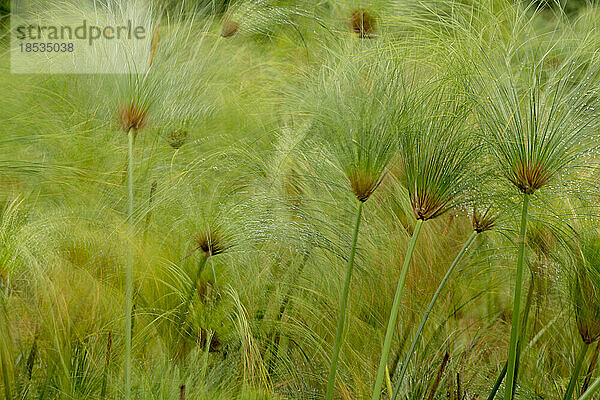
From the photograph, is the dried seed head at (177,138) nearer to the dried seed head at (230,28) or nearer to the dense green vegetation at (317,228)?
the dense green vegetation at (317,228)

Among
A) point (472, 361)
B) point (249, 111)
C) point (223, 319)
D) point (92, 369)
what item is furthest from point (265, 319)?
point (249, 111)

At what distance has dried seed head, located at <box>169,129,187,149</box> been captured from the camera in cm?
133

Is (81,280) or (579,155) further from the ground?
(579,155)

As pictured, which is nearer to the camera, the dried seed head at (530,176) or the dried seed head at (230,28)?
the dried seed head at (530,176)

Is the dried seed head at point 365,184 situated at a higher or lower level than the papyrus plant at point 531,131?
lower

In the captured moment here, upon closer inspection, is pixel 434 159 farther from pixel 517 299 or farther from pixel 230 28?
pixel 230 28

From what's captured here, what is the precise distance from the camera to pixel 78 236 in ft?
3.33

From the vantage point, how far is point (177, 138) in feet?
4.37

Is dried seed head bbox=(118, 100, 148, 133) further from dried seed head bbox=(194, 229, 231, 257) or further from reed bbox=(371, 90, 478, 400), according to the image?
reed bbox=(371, 90, 478, 400)

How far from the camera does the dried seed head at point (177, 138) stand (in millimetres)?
1329

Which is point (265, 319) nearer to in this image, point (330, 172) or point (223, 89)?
point (330, 172)

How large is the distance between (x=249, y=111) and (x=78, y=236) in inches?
21.8

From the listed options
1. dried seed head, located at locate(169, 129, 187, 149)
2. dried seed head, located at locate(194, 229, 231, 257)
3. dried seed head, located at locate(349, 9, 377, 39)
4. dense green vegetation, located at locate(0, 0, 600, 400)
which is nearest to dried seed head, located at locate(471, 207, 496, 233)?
dense green vegetation, located at locate(0, 0, 600, 400)

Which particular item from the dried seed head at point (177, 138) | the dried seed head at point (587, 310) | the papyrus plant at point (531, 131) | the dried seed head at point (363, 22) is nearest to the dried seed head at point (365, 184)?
the papyrus plant at point (531, 131)
